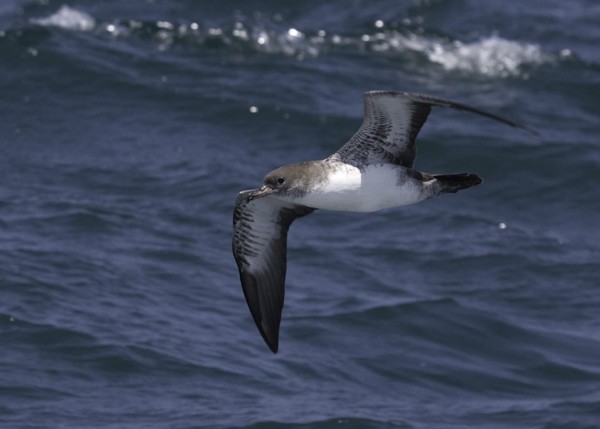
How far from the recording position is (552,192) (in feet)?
58.2

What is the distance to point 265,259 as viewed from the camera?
10625 mm

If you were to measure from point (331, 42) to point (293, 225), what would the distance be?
18.3 ft

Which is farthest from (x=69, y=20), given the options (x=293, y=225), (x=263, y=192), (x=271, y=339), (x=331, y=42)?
(x=263, y=192)

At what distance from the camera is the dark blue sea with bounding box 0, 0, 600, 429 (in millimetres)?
13094

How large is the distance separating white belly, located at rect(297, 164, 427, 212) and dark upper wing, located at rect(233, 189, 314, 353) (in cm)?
105

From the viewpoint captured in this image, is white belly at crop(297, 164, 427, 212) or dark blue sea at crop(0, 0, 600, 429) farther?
dark blue sea at crop(0, 0, 600, 429)

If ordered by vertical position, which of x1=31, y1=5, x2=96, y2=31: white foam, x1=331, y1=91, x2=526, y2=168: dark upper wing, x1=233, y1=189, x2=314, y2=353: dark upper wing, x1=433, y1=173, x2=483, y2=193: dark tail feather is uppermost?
x1=31, y1=5, x2=96, y2=31: white foam

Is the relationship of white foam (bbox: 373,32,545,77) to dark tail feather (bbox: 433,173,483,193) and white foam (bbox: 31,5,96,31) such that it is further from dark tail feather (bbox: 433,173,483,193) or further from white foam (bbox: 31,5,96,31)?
dark tail feather (bbox: 433,173,483,193)

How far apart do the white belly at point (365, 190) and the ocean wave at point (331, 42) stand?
1128cm

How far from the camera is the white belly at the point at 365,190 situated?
30.7ft

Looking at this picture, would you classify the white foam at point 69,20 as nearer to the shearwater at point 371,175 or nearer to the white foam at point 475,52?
the white foam at point 475,52

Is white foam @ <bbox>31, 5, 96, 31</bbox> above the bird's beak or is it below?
above

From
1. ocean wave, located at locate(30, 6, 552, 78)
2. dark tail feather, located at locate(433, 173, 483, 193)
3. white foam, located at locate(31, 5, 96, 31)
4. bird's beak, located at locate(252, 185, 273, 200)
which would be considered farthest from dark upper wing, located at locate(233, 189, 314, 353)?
white foam, located at locate(31, 5, 96, 31)

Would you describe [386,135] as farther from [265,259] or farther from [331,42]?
[331,42]
